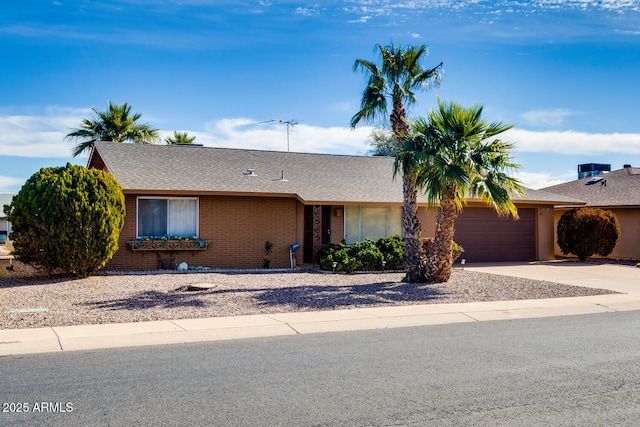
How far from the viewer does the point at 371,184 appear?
23578 mm

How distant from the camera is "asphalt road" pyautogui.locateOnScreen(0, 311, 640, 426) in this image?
225 inches

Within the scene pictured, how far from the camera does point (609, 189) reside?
2939 cm

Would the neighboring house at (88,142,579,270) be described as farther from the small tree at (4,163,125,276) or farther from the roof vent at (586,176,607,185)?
the roof vent at (586,176,607,185)

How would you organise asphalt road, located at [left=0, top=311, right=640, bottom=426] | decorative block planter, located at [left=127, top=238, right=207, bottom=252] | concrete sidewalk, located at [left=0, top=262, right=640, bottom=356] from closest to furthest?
1. asphalt road, located at [left=0, top=311, right=640, bottom=426]
2. concrete sidewalk, located at [left=0, top=262, right=640, bottom=356]
3. decorative block planter, located at [left=127, top=238, right=207, bottom=252]

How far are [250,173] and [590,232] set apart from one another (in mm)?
13746

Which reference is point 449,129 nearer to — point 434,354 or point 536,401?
point 434,354

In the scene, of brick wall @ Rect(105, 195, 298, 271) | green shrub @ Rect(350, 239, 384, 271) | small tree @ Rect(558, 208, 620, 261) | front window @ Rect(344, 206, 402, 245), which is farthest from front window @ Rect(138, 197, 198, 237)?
small tree @ Rect(558, 208, 620, 261)

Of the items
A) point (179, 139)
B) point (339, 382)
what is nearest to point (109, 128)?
point (179, 139)

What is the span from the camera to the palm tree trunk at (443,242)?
643 inches

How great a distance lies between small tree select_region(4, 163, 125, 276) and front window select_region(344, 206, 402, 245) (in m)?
8.56

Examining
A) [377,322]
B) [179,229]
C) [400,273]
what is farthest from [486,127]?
[179,229]

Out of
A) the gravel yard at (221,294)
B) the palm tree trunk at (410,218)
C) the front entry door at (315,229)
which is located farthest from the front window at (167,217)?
the palm tree trunk at (410,218)

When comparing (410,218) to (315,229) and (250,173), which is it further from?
(250,173)

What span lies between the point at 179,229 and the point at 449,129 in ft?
29.9
